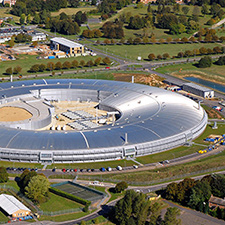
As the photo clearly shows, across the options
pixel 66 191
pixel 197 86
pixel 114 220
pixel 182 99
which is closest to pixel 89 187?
pixel 66 191

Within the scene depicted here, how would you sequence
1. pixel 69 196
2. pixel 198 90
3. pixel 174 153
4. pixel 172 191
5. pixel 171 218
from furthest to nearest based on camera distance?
1. pixel 198 90
2. pixel 174 153
3. pixel 69 196
4. pixel 172 191
5. pixel 171 218

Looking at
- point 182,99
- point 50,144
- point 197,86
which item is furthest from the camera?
point 197,86

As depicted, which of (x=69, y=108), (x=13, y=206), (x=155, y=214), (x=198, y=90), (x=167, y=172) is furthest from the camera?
(x=198, y=90)

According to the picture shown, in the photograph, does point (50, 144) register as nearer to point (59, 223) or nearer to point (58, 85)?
point (59, 223)

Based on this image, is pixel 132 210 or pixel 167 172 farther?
pixel 167 172

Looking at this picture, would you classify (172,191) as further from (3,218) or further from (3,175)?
(3,175)

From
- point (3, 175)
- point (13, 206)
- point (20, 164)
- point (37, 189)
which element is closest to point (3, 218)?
point (13, 206)

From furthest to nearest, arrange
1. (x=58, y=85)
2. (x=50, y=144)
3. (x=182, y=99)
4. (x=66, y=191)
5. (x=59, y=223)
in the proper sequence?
(x=58, y=85) < (x=182, y=99) < (x=50, y=144) < (x=66, y=191) < (x=59, y=223)
